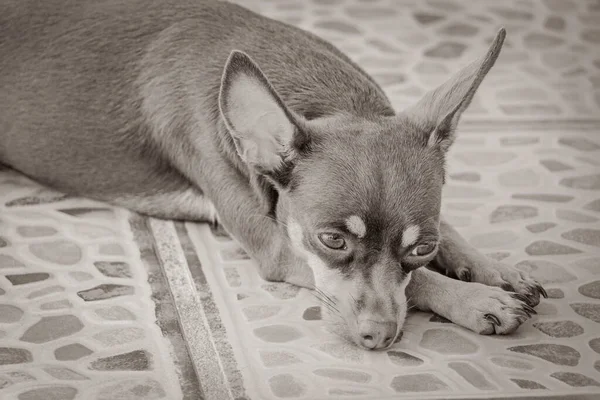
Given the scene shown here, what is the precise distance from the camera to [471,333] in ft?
13.3

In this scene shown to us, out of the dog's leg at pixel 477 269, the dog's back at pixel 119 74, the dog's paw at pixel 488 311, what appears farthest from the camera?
the dog's back at pixel 119 74

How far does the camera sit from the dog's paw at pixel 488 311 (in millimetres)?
3998

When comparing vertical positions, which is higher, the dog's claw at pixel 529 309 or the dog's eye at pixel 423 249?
the dog's eye at pixel 423 249

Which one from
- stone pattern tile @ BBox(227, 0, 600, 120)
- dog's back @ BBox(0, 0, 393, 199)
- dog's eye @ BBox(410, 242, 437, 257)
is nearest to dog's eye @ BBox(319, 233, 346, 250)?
dog's eye @ BBox(410, 242, 437, 257)

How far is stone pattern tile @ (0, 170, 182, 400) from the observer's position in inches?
147

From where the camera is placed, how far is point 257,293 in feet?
14.3

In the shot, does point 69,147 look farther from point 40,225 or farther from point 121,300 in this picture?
point 121,300

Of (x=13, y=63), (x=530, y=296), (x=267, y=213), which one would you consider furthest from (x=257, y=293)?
(x=13, y=63)

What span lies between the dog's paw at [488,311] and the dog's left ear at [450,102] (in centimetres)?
59

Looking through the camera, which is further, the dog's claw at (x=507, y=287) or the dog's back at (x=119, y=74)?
the dog's back at (x=119, y=74)

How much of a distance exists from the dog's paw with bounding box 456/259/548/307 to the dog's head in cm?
46

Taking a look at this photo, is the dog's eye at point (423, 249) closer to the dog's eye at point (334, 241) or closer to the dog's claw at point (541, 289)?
the dog's eye at point (334, 241)

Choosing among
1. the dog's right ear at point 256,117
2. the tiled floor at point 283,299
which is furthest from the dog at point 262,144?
the tiled floor at point 283,299

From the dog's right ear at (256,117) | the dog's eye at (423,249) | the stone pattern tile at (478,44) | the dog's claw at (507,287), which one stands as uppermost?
the dog's right ear at (256,117)
